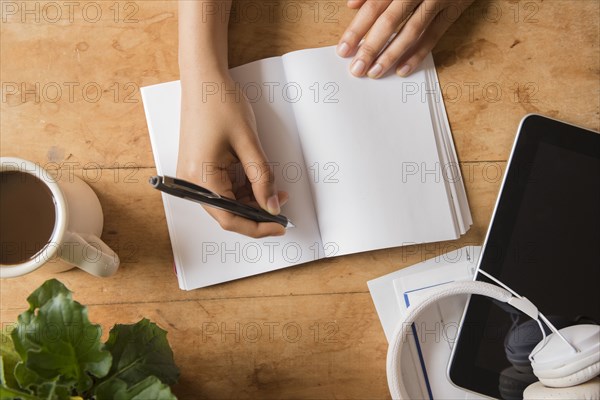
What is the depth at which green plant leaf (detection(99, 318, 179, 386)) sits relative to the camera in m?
0.53

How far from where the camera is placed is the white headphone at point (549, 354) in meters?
0.57

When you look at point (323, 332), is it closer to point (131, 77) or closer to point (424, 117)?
point (424, 117)

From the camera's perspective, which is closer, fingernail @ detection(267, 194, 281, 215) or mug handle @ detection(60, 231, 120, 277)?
mug handle @ detection(60, 231, 120, 277)

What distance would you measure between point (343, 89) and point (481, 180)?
20cm

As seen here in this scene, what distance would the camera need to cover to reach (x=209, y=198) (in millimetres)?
583

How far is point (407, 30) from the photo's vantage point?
26.6 inches

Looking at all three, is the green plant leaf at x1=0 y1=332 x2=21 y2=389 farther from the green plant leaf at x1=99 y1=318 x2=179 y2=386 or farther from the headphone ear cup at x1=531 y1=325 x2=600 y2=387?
the headphone ear cup at x1=531 y1=325 x2=600 y2=387

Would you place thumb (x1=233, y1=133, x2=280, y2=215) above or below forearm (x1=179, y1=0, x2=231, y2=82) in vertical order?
below

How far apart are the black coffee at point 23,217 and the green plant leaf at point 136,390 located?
162mm

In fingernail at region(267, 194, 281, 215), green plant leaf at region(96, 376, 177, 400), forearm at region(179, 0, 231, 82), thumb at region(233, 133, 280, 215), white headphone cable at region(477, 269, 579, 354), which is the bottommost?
green plant leaf at region(96, 376, 177, 400)

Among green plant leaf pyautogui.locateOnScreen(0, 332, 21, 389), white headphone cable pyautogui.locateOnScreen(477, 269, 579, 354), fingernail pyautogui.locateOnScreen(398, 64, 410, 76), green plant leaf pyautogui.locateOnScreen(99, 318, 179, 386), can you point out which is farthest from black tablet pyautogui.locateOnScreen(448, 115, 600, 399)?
green plant leaf pyautogui.locateOnScreen(0, 332, 21, 389)

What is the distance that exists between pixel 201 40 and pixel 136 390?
1.27 ft

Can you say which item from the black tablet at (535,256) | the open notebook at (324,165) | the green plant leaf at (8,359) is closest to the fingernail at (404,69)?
the open notebook at (324,165)

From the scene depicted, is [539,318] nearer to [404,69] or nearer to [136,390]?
[404,69]
